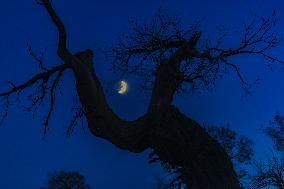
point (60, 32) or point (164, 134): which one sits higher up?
point (60, 32)

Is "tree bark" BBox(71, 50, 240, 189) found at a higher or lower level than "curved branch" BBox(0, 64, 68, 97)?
lower

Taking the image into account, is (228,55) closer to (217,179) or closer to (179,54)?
(179,54)

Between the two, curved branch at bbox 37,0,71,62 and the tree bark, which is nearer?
the tree bark

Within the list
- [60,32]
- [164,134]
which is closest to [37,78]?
[60,32]

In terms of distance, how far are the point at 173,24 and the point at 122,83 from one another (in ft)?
7.32

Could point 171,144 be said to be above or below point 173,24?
below

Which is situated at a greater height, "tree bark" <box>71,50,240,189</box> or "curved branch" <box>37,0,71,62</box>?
"curved branch" <box>37,0,71,62</box>

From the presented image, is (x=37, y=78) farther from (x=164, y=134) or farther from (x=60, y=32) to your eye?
(x=164, y=134)

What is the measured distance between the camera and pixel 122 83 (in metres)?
11.1

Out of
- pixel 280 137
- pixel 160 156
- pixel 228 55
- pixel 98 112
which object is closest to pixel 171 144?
pixel 160 156

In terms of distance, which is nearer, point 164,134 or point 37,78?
point 164,134

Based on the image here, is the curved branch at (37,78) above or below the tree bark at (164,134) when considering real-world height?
above

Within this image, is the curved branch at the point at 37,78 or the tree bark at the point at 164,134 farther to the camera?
the curved branch at the point at 37,78

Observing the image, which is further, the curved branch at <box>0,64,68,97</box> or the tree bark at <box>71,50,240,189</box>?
the curved branch at <box>0,64,68,97</box>
